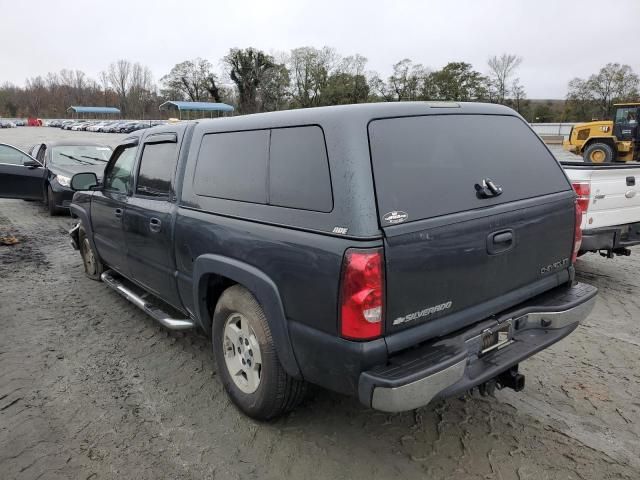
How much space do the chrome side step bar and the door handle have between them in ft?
2.26

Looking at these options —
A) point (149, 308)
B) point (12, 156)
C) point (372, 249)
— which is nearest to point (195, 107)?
point (12, 156)

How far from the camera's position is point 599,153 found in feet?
65.2

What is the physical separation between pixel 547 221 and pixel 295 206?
5.23 feet

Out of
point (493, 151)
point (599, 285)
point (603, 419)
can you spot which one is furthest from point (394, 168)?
point (599, 285)

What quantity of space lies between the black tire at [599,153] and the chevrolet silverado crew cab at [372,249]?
19545 mm

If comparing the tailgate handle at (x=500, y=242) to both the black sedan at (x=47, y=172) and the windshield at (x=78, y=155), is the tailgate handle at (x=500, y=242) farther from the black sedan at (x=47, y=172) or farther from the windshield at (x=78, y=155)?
the windshield at (x=78, y=155)

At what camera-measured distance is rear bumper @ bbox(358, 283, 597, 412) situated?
2.20m

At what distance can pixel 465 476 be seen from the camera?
2.52 meters

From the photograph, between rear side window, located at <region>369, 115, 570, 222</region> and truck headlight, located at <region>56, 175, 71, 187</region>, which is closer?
rear side window, located at <region>369, 115, 570, 222</region>

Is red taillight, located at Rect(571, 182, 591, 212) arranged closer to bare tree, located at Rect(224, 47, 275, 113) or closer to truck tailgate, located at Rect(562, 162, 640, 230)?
truck tailgate, located at Rect(562, 162, 640, 230)

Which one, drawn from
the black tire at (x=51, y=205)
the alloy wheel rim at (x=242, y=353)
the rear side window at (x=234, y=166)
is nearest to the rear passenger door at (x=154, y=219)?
the rear side window at (x=234, y=166)

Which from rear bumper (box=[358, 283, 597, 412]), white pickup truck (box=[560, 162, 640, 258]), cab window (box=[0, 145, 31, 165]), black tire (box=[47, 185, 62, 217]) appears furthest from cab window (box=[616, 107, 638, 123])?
cab window (box=[0, 145, 31, 165])

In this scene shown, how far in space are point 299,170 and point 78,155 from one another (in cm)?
1027

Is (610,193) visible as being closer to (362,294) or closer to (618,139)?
(362,294)
